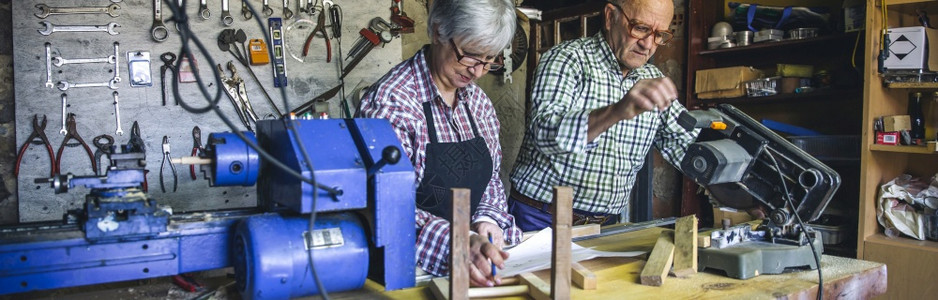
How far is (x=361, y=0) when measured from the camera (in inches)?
142

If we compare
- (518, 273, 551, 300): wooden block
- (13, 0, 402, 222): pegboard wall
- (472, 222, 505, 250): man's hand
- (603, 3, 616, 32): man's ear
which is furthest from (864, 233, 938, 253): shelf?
(13, 0, 402, 222): pegboard wall

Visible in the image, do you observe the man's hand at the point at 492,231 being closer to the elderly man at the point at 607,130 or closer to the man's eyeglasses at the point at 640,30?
the elderly man at the point at 607,130

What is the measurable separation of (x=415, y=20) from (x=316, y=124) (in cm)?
301

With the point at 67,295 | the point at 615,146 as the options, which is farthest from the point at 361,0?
the point at 67,295

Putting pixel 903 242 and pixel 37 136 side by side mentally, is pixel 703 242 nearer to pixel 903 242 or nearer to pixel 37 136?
pixel 903 242

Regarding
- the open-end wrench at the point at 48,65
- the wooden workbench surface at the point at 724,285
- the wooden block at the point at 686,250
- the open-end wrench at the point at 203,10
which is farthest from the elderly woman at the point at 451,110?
the open-end wrench at the point at 48,65

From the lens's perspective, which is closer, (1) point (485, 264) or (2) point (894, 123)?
(1) point (485, 264)

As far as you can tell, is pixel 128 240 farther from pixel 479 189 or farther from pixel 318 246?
pixel 479 189

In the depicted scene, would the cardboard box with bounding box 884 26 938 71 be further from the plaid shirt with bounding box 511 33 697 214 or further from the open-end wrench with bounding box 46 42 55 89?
the open-end wrench with bounding box 46 42 55 89

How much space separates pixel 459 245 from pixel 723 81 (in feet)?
9.63

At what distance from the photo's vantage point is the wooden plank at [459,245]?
114cm

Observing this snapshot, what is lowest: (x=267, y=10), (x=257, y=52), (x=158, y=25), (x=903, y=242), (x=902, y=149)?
(x=903, y=242)

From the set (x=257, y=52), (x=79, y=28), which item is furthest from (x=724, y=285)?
(x=79, y=28)

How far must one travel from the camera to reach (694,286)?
4.67 feet
